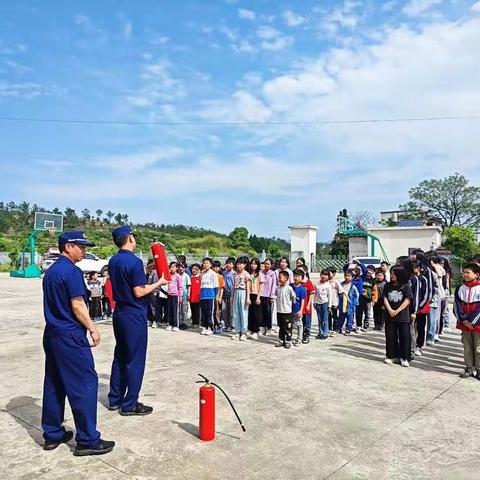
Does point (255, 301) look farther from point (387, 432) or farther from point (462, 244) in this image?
point (462, 244)

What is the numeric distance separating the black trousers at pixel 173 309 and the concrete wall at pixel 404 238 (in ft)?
77.7

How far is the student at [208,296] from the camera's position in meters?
9.05

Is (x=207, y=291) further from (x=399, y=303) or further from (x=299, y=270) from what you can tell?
(x=399, y=303)

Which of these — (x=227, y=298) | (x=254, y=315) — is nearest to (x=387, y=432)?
(x=254, y=315)

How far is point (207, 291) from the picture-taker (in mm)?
9047

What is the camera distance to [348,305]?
9391 mm

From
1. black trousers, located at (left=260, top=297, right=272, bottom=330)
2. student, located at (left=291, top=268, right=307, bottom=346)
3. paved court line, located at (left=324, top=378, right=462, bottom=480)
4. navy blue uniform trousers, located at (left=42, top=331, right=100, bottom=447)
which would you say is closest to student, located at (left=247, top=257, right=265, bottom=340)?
black trousers, located at (left=260, top=297, right=272, bottom=330)

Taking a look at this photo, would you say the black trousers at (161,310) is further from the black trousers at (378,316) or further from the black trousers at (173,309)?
the black trousers at (378,316)

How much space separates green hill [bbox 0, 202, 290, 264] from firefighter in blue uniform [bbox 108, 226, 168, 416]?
101 ft

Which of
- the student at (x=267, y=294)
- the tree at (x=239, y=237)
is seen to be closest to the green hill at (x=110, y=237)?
the tree at (x=239, y=237)

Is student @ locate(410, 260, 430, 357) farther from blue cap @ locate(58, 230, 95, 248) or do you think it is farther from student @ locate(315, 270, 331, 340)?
blue cap @ locate(58, 230, 95, 248)

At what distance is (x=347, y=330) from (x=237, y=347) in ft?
9.25

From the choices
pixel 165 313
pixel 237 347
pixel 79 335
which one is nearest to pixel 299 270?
pixel 237 347

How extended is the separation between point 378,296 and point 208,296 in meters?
3.54
